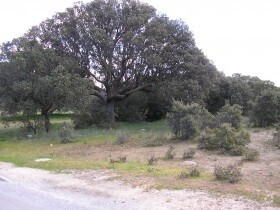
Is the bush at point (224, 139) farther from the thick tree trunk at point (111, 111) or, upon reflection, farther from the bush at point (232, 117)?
the thick tree trunk at point (111, 111)

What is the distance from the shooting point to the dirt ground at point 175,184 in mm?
8289

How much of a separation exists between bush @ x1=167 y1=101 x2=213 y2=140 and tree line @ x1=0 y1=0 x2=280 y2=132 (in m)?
7.98

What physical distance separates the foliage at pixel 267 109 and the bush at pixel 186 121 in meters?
7.29

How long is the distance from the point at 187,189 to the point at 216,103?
3947cm

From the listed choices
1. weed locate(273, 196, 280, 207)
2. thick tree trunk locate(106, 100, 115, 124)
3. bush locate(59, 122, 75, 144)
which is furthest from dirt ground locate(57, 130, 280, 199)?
thick tree trunk locate(106, 100, 115, 124)

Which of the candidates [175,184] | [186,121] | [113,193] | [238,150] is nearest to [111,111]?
[186,121]

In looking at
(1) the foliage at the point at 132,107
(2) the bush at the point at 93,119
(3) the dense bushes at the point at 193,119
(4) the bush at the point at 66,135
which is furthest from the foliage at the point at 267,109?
(1) the foliage at the point at 132,107

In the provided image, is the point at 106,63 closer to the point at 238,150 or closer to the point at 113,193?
the point at 238,150

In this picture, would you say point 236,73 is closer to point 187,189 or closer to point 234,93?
point 234,93

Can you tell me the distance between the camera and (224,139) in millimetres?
16797

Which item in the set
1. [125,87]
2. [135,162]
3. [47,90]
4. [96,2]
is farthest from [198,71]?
[135,162]

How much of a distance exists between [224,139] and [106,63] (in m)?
19.9

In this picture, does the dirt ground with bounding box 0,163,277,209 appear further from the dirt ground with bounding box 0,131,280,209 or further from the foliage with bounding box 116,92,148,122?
the foliage with bounding box 116,92,148,122

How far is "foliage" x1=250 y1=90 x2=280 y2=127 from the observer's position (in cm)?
2747
